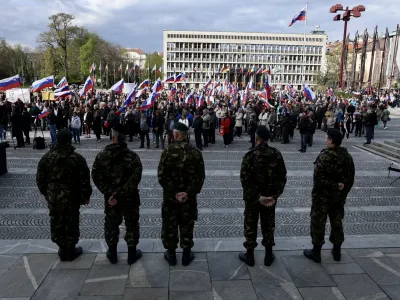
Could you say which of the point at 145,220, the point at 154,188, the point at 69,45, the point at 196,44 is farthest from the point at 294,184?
the point at 196,44

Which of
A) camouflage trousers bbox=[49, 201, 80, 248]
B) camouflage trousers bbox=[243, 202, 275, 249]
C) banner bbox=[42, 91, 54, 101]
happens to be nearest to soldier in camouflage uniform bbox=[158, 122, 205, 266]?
camouflage trousers bbox=[243, 202, 275, 249]

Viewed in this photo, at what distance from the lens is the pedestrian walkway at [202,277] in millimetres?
4207

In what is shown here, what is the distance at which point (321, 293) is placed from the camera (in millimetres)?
4270

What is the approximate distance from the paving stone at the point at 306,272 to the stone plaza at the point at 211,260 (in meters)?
0.01

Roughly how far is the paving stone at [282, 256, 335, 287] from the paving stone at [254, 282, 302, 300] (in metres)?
0.16

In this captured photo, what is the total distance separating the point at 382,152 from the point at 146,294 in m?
13.9

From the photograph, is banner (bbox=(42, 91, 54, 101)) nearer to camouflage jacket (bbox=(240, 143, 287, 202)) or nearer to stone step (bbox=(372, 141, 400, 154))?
stone step (bbox=(372, 141, 400, 154))

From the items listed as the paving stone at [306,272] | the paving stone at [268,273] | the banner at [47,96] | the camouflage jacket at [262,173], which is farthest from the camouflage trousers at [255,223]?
the banner at [47,96]

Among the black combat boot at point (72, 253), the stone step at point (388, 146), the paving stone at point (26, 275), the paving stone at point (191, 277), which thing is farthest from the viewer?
the stone step at point (388, 146)

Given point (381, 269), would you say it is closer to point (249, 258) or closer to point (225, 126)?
point (249, 258)

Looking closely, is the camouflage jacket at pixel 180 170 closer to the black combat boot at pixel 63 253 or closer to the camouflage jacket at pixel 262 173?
the camouflage jacket at pixel 262 173

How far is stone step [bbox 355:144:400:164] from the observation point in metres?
14.0

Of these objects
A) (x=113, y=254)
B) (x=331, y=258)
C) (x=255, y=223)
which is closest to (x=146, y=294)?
(x=113, y=254)

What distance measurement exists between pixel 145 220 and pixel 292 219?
9.39 feet
